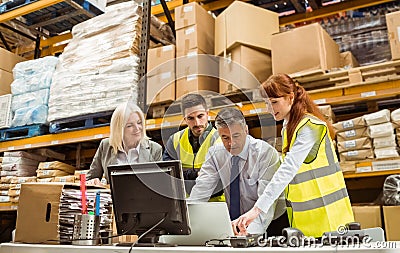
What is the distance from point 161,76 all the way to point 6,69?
11.3 feet

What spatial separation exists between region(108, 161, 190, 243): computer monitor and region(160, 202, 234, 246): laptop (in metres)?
0.08

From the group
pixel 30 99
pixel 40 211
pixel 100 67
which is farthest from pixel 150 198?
pixel 30 99

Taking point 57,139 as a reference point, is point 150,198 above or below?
below

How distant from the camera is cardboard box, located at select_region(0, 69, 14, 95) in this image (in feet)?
13.8

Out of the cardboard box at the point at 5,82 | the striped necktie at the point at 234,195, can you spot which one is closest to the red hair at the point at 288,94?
the striped necktie at the point at 234,195

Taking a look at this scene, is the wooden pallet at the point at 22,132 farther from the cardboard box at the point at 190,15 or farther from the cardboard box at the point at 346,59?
the cardboard box at the point at 346,59

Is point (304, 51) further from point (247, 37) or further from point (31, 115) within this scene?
point (31, 115)

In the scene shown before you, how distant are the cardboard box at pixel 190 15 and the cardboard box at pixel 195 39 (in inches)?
1.3

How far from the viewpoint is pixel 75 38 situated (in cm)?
372

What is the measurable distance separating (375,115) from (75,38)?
2592mm

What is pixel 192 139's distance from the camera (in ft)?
5.57

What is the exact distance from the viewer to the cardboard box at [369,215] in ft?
8.02

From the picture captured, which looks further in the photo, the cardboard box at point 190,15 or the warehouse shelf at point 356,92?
the cardboard box at point 190,15

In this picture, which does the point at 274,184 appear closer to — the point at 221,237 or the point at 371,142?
the point at 221,237
